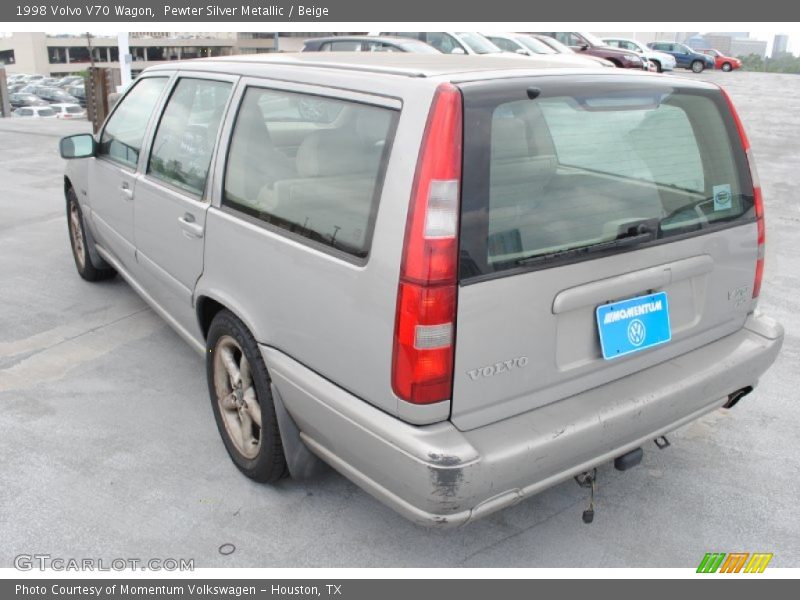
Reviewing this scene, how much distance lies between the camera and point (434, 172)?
2047 millimetres

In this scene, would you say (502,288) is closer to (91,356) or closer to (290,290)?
(290,290)

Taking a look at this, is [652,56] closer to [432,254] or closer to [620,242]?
[620,242]

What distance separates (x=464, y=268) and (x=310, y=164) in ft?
2.54

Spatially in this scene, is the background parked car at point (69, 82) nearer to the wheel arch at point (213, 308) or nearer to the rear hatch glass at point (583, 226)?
the wheel arch at point (213, 308)

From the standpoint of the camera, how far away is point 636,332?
8.11 feet

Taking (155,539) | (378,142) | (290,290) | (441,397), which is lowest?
(155,539)

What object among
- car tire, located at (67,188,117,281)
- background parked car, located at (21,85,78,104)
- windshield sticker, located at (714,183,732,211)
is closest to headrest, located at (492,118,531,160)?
windshield sticker, located at (714,183,732,211)

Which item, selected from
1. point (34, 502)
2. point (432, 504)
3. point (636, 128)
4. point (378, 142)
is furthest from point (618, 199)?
point (34, 502)

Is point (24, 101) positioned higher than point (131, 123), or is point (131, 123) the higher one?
point (131, 123)

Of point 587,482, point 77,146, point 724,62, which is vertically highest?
point 724,62

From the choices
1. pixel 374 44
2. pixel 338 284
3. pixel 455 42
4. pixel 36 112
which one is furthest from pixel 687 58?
pixel 36 112

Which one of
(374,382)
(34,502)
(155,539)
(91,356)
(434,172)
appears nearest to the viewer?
(434,172)

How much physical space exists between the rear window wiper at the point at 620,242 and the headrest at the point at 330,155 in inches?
24.2

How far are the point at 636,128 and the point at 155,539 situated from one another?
229cm
